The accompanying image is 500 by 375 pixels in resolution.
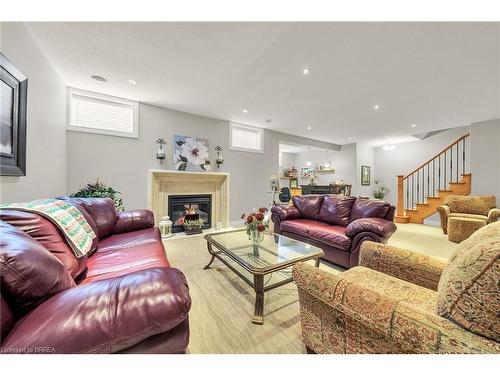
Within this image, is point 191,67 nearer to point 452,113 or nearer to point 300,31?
point 300,31

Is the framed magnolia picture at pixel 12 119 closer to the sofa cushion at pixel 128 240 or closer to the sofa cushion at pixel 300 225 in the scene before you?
the sofa cushion at pixel 128 240

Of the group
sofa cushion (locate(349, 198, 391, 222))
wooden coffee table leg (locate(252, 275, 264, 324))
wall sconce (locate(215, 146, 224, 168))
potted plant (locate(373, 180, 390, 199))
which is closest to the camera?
wooden coffee table leg (locate(252, 275, 264, 324))

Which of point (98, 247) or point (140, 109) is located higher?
point (140, 109)

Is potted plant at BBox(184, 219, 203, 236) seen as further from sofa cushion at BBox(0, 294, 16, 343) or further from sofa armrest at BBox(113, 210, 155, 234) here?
sofa cushion at BBox(0, 294, 16, 343)

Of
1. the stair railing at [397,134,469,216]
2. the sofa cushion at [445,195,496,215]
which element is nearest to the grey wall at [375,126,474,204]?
the stair railing at [397,134,469,216]

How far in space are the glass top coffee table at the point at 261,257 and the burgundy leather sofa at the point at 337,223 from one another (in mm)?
464

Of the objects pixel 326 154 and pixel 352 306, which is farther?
pixel 326 154

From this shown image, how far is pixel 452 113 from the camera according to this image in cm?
380

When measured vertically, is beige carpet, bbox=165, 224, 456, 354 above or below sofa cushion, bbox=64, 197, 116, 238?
below

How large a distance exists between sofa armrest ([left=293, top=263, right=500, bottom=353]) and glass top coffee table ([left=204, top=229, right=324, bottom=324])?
0.42 metres

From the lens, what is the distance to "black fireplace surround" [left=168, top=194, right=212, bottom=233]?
12.9ft

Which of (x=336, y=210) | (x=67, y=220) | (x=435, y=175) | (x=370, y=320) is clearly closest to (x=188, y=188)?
(x=67, y=220)
